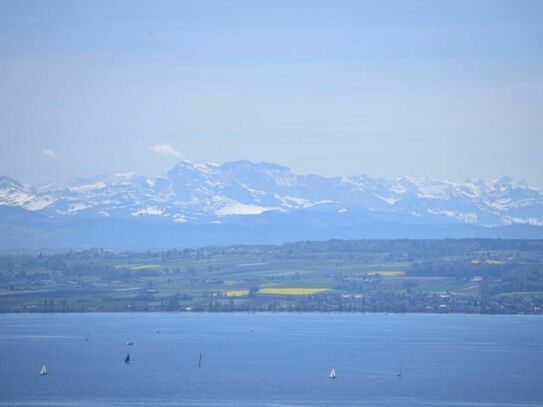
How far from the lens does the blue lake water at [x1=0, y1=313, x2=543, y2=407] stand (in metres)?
71.4

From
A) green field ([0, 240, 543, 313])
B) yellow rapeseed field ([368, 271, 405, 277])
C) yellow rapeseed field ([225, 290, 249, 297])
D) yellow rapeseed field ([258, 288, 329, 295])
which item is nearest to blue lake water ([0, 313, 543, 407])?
green field ([0, 240, 543, 313])

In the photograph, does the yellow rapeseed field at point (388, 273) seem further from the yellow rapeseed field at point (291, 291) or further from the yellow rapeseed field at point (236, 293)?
the yellow rapeseed field at point (236, 293)

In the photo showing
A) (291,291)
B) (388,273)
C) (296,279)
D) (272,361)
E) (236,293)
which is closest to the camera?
(272,361)

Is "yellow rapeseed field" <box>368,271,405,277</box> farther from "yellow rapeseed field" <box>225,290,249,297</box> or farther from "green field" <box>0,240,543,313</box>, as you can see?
"yellow rapeseed field" <box>225,290,249,297</box>

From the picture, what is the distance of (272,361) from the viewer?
294 ft

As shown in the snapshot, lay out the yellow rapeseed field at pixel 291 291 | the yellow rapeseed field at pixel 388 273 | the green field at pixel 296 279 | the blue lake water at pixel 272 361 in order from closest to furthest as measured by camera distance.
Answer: the blue lake water at pixel 272 361 → the green field at pixel 296 279 → the yellow rapeseed field at pixel 291 291 → the yellow rapeseed field at pixel 388 273

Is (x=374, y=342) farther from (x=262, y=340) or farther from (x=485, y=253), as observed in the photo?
(x=485, y=253)

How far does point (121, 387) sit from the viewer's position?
75125 millimetres

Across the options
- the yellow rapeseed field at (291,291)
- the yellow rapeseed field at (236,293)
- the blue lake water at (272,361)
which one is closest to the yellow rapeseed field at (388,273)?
the yellow rapeseed field at (291,291)

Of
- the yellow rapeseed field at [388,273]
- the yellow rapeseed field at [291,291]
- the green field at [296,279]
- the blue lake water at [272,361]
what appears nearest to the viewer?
the blue lake water at [272,361]

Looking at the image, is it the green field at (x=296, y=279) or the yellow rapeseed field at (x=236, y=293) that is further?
the yellow rapeseed field at (x=236, y=293)

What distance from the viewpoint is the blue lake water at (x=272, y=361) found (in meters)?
71.4

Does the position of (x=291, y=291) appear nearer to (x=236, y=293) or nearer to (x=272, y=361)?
(x=236, y=293)

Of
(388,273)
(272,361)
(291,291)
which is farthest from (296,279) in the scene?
(272,361)
